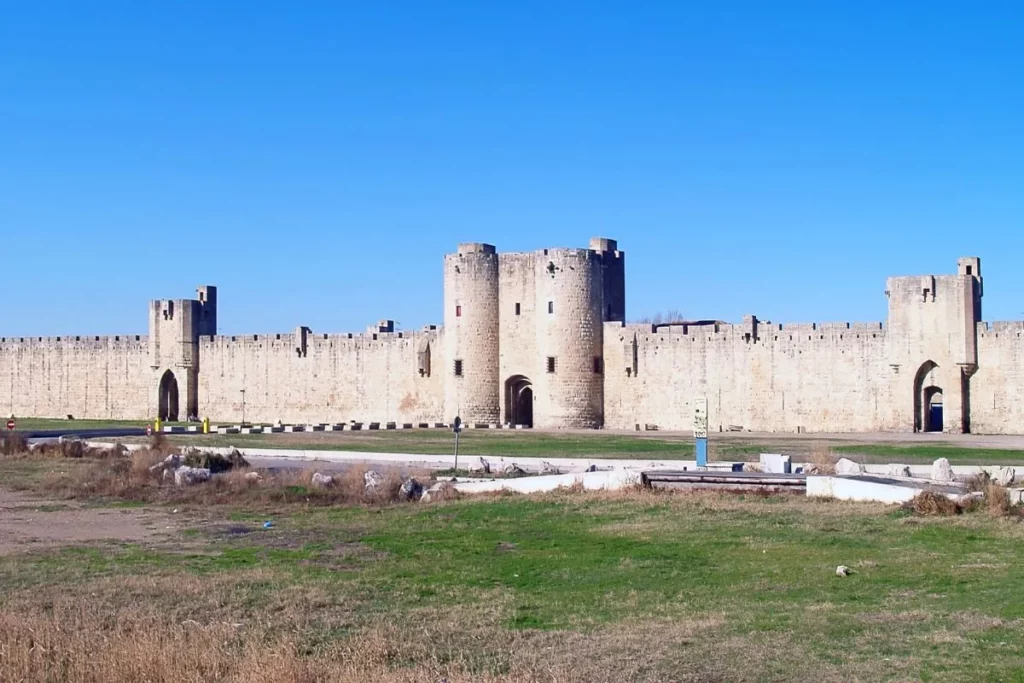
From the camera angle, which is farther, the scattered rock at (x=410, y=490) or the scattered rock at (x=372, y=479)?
the scattered rock at (x=372, y=479)

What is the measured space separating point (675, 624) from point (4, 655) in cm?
467

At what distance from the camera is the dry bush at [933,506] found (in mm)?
14609

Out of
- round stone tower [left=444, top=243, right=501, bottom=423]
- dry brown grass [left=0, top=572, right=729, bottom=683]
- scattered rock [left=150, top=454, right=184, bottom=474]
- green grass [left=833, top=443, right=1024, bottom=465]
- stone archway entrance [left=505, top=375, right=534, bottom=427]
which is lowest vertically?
dry brown grass [left=0, top=572, right=729, bottom=683]

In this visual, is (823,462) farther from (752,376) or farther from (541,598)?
(752,376)

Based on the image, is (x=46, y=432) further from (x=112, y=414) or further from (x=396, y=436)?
(x=112, y=414)

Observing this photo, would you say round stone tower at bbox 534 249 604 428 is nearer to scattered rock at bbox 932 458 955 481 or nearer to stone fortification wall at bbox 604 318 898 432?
stone fortification wall at bbox 604 318 898 432

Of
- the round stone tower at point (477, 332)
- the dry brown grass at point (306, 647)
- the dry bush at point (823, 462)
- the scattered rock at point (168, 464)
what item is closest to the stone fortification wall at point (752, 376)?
the round stone tower at point (477, 332)

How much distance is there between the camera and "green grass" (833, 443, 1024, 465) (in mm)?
23547

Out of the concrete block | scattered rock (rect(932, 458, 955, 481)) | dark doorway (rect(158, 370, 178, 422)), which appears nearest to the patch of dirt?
the concrete block

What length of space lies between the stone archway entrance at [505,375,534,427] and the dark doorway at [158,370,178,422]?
15753 mm

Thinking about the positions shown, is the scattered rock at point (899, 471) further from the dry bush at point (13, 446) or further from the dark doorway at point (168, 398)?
the dark doorway at point (168, 398)

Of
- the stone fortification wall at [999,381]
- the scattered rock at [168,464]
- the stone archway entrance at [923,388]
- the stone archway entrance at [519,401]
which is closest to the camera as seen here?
the scattered rock at [168,464]

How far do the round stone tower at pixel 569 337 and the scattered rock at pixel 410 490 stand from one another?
73.8 feet

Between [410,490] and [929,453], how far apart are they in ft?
40.6
